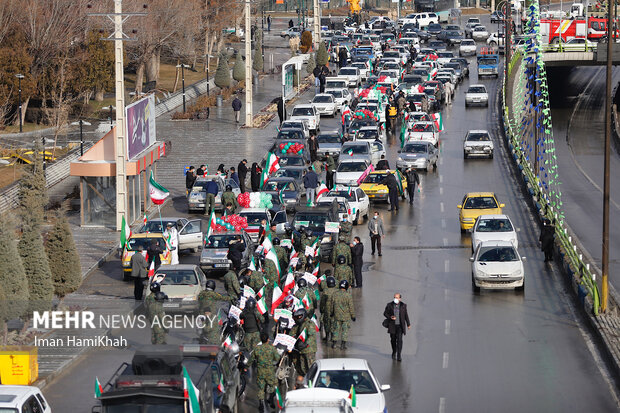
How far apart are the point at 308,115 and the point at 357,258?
3229 cm

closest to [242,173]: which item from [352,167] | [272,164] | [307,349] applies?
[272,164]

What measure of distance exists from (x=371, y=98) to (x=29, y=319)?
42.5m

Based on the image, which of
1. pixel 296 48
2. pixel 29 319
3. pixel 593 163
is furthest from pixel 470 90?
pixel 29 319

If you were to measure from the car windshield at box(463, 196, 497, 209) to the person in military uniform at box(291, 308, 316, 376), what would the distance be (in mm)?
18558

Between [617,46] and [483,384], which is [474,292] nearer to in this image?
[483,384]

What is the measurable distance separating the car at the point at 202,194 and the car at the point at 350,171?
15.1 ft

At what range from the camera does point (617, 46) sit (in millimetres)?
68500

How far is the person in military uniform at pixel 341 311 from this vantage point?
26062 millimetres

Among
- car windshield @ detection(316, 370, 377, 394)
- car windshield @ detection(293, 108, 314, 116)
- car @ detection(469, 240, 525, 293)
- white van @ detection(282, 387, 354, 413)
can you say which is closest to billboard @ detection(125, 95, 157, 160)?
car @ detection(469, 240, 525, 293)

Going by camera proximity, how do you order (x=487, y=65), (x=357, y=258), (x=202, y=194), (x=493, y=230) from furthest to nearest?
(x=487, y=65), (x=202, y=194), (x=493, y=230), (x=357, y=258)

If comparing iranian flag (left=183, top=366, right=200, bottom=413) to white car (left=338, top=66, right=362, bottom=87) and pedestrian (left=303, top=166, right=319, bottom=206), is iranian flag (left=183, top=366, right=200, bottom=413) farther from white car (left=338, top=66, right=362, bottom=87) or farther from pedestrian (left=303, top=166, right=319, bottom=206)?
white car (left=338, top=66, right=362, bottom=87)

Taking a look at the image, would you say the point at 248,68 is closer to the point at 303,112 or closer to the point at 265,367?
the point at 303,112

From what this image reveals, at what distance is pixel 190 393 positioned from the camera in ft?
55.9

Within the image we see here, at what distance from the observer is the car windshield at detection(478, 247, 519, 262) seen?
33.1 metres
